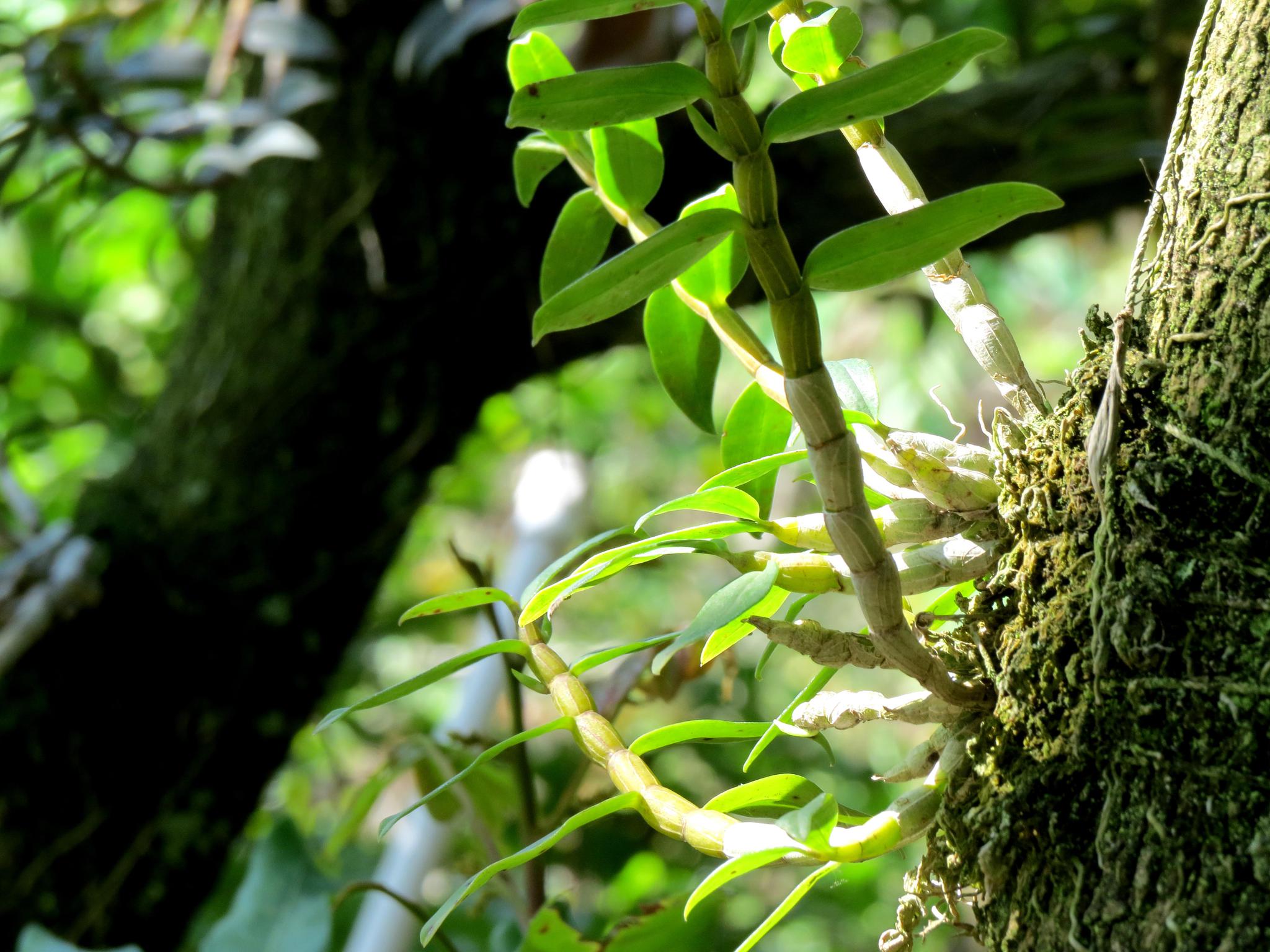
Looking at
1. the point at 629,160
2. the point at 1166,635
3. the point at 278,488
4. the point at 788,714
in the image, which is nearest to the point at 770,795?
the point at 788,714

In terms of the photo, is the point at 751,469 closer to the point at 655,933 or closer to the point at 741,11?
the point at 741,11

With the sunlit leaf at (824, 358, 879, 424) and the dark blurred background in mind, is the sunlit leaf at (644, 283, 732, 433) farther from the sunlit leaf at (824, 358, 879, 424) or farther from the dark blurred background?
the dark blurred background

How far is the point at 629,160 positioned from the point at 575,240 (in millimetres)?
62

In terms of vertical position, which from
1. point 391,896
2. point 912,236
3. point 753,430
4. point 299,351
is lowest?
point 391,896

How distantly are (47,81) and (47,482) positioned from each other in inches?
35.1

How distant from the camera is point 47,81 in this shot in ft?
3.40

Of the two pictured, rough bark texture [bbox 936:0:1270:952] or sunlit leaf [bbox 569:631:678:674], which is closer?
rough bark texture [bbox 936:0:1270:952]

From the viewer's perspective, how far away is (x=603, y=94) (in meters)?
0.28

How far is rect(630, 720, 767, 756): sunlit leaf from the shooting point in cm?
37

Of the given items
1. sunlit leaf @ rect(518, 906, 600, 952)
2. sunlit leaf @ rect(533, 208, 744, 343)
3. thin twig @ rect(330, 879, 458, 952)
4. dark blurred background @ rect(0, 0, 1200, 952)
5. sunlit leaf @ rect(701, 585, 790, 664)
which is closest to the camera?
sunlit leaf @ rect(533, 208, 744, 343)

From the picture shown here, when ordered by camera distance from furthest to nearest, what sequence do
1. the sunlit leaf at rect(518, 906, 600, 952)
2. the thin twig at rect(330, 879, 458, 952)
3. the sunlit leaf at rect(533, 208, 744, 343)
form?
1. the thin twig at rect(330, 879, 458, 952)
2. the sunlit leaf at rect(518, 906, 600, 952)
3. the sunlit leaf at rect(533, 208, 744, 343)

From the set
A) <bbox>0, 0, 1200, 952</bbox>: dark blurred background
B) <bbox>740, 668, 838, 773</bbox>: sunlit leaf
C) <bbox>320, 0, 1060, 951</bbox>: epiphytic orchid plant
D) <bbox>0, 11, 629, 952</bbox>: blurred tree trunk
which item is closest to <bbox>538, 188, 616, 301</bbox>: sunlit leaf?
<bbox>320, 0, 1060, 951</bbox>: epiphytic orchid plant

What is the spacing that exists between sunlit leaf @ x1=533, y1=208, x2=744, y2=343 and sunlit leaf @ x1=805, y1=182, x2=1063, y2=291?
1.1 inches

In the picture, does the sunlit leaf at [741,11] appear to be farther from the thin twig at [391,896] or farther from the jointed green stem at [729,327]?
the thin twig at [391,896]
